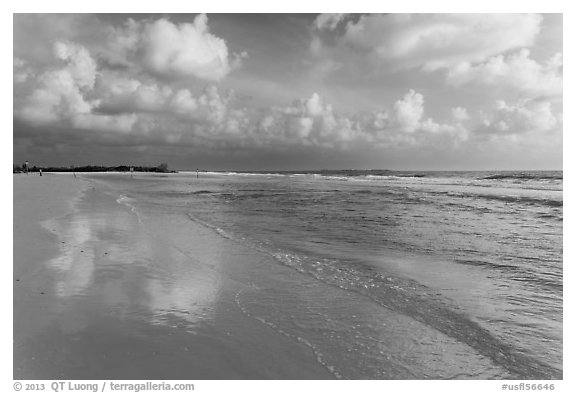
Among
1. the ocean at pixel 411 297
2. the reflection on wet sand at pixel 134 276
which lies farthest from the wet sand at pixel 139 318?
the ocean at pixel 411 297

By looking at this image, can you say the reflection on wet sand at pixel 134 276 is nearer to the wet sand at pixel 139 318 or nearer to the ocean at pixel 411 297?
the wet sand at pixel 139 318

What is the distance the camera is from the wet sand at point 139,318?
4.50 metres

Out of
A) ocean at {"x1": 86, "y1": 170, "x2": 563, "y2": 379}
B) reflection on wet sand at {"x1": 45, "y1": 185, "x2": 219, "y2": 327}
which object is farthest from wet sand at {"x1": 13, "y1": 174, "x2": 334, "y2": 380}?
ocean at {"x1": 86, "y1": 170, "x2": 563, "y2": 379}

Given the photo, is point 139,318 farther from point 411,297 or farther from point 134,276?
point 411,297

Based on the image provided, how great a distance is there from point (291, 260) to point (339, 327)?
3.99 m

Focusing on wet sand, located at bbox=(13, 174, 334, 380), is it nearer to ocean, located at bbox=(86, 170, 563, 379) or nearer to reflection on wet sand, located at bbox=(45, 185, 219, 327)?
reflection on wet sand, located at bbox=(45, 185, 219, 327)

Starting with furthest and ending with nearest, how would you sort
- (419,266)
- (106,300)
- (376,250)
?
(376,250) < (419,266) < (106,300)

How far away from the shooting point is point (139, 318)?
18.9ft

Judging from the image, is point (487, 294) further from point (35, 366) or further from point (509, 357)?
point (35, 366)

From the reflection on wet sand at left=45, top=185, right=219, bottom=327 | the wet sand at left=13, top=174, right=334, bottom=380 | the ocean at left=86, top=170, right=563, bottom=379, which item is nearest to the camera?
the wet sand at left=13, top=174, right=334, bottom=380

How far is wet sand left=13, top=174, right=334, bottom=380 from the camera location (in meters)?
4.50

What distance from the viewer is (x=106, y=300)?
644 centimetres

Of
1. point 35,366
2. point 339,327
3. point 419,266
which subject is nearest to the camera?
point 35,366

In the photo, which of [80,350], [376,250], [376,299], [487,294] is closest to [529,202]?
[376,250]
